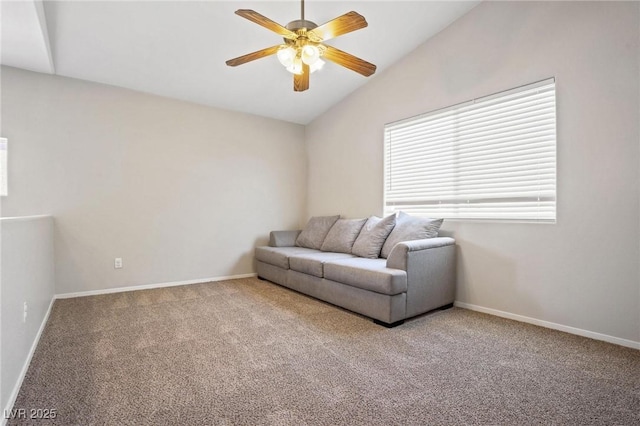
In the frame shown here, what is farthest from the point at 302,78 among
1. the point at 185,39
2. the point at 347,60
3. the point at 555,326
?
the point at 555,326

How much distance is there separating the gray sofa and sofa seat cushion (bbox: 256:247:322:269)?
34cm

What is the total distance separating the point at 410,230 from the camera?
3424mm

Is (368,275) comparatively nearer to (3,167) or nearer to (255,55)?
(255,55)

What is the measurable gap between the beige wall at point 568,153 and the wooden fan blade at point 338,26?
1679mm

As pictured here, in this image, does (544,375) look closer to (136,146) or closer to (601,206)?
(601,206)

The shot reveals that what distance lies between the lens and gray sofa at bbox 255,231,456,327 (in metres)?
2.76

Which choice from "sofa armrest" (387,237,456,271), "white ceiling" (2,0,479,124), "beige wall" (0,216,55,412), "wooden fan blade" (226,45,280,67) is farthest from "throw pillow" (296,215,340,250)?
"beige wall" (0,216,55,412)

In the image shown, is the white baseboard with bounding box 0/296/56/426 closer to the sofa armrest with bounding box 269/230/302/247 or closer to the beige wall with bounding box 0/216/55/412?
the beige wall with bounding box 0/216/55/412

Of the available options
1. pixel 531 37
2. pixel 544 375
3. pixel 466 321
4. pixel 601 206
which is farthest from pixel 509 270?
pixel 531 37

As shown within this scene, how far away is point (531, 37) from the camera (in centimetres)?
282

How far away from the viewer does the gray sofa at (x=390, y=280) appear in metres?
2.76

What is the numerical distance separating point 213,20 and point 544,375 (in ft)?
12.3

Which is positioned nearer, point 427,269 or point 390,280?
point 390,280

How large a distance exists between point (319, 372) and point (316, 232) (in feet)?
9.08
